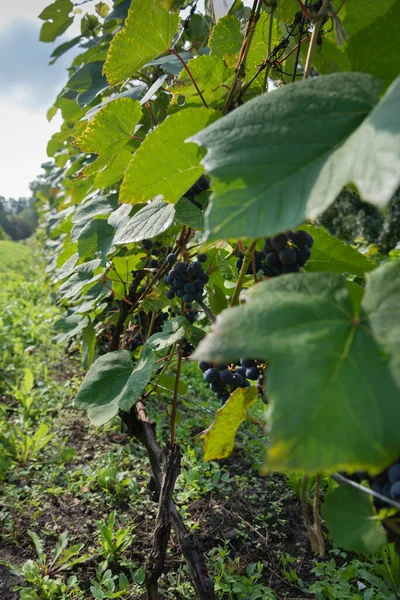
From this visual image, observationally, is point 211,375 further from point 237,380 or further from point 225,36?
point 225,36

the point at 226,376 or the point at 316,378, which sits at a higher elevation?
the point at 316,378

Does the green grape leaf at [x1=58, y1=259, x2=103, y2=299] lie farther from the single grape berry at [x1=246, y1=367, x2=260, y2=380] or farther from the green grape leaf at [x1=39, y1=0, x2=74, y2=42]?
the green grape leaf at [x1=39, y1=0, x2=74, y2=42]

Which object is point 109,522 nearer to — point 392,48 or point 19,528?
point 19,528

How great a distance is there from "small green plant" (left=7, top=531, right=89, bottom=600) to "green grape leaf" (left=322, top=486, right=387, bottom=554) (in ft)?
5.12

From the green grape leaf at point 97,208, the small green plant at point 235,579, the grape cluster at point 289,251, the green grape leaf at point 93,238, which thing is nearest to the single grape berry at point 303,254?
the grape cluster at point 289,251

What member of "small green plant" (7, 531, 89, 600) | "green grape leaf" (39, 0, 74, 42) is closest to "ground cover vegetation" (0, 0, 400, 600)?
"small green plant" (7, 531, 89, 600)

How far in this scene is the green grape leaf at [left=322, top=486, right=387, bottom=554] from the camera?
1.70 feet

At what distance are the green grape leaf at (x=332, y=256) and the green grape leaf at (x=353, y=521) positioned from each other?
400 millimetres

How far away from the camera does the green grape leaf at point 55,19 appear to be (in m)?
2.42

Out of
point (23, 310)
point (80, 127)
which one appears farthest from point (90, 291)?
point (23, 310)

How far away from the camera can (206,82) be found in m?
1.06

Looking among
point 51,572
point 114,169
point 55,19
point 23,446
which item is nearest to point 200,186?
point 114,169

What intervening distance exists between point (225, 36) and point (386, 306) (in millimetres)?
884

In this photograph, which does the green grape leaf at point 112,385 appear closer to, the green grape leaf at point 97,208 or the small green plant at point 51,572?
the green grape leaf at point 97,208
